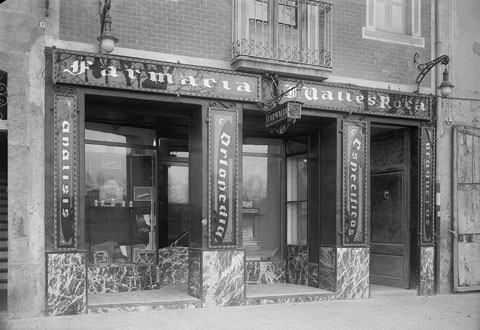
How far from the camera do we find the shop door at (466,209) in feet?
38.7

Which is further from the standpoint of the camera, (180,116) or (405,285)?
(405,285)

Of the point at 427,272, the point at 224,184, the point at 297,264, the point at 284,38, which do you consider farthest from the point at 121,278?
the point at 427,272

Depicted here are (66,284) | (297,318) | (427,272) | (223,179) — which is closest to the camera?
(66,284)

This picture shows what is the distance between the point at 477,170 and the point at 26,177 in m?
8.84

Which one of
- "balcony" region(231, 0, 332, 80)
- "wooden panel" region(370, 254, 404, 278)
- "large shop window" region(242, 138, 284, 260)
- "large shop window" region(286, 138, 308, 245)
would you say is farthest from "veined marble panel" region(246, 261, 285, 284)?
"balcony" region(231, 0, 332, 80)

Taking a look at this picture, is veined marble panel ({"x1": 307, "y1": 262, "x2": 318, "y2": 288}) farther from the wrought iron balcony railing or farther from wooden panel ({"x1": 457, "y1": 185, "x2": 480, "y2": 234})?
the wrought iron balcony railing

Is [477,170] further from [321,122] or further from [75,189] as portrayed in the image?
[75,189]

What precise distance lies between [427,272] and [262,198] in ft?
12.0

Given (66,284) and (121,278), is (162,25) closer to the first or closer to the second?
(66,284)

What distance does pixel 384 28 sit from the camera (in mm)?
11711

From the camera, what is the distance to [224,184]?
992 cm

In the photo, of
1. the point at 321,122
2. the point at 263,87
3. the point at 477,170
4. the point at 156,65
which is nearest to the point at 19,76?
the point at 156,65

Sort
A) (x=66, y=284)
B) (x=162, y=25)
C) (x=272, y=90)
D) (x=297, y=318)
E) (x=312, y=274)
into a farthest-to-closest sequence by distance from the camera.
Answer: (x=312, y=274) < (x=272, y=90) < (x=162, y=25) < (x=297, y=318) < (x=66, y=284)

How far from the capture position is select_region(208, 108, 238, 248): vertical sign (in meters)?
9.81
